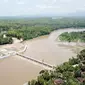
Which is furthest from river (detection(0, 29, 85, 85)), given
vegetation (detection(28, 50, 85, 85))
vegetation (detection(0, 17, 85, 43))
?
vegetation (detection(0, 17, 85, 43))

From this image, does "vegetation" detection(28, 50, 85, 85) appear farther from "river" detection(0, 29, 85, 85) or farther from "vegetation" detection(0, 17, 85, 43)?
"vegetation" detection(0, 17, 85, 43)

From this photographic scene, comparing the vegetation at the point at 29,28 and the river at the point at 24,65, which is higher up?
the vegetation at the point at 29,28

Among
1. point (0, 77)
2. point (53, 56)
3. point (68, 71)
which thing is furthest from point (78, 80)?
point (53, 56)

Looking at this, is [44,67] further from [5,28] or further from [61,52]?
[5,28]

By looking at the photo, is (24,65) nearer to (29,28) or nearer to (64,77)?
(64,77)

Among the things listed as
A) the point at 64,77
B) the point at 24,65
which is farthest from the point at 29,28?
the point at 64,77

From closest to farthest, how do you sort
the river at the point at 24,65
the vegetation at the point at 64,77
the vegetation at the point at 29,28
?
Result: the vegetation at the point at 64,77
the river at the point at 24,65
the vegetation at the point at 29,28

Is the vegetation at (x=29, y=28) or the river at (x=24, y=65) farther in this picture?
the vegetation at (x=29, y=28)

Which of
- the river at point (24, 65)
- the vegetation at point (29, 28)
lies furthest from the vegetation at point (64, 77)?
the vegetation at point (29, 28)

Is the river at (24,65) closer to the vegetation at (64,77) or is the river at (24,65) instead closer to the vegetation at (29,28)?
the vegetation at (64,77)

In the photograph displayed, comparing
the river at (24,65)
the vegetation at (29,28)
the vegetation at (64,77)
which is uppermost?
the vegetation at (29,28)

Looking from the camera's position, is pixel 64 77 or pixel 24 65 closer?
pixel 64 77
